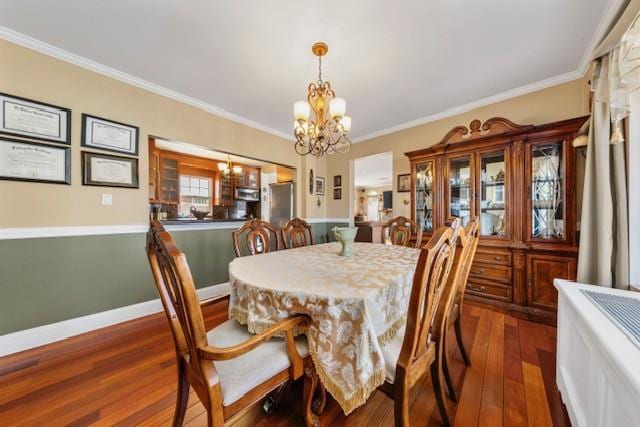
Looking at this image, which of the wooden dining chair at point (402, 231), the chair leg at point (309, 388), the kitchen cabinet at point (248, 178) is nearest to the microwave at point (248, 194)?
the kitchen cabinet at point (248, 178)

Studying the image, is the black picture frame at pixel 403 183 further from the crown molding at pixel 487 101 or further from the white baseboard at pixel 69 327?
the white baseboard at pixel 69 327

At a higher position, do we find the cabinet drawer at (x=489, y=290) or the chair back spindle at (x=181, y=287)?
the chair back spindle at (x=181, y=287)

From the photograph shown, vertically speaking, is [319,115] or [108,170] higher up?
[319,115]

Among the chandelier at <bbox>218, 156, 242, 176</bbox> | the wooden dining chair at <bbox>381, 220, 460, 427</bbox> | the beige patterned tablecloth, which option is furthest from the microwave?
the wooden dining chair at <bbox>381, 220, 460, 427</bbox>

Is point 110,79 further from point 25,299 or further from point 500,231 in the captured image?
point 500,231

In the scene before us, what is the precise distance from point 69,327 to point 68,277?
425mm

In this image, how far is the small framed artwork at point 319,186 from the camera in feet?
14.3

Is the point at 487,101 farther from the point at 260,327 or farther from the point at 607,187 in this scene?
the point at 260,327

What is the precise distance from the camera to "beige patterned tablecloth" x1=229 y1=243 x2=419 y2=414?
36.5 inches

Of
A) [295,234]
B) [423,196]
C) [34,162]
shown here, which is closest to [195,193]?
[34,162]

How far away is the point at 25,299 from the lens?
A: 184cm

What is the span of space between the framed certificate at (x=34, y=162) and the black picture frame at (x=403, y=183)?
3815 mm

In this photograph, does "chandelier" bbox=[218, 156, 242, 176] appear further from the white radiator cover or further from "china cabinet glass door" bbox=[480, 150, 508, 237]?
the white radiator cover

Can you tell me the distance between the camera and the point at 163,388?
4.61 ft
